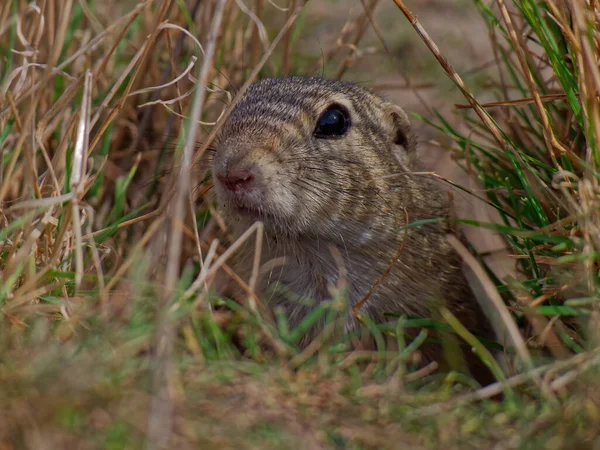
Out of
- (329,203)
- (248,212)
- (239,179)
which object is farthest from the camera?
(329,203)

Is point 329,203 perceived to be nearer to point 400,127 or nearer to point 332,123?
point 332,123

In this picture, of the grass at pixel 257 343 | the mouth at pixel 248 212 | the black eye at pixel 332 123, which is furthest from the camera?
the black eye at pixel 332 123

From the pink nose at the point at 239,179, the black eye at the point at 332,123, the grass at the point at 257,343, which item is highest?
the black eye at the point at 332,123

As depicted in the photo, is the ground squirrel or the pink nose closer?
the pink nose

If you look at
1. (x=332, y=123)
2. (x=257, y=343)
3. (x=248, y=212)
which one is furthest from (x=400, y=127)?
(x=257, y=343)

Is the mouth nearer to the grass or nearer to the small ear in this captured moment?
the grass

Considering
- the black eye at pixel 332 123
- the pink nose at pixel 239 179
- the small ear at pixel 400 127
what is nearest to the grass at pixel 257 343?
the pink nose at pixel 239 179

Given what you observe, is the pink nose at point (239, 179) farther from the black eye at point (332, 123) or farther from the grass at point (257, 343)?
the black eye at point (332, 123)

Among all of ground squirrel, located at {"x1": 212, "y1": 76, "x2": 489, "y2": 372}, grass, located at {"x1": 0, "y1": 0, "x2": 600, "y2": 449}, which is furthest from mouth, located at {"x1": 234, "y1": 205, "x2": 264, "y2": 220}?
grass, located at {"x1": 0, "y1": 0, "x2": 600, "y2": 449}
